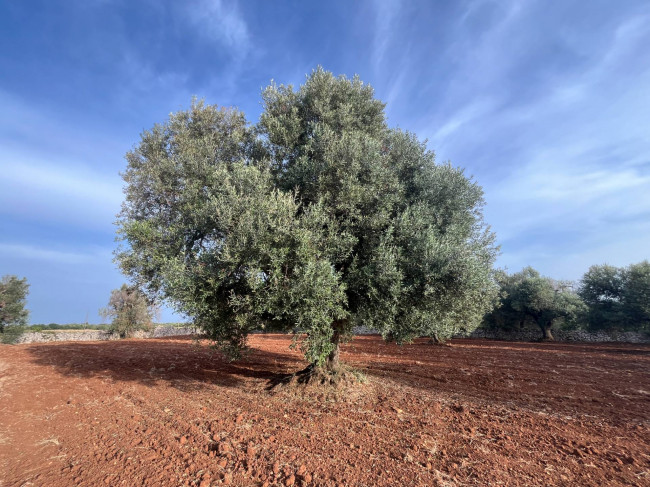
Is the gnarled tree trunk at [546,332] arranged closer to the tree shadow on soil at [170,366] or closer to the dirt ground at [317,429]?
the dirt ground at [317,429]

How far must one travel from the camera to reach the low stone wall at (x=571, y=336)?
A: 40156 mm

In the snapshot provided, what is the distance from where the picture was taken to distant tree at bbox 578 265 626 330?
35.2 meters

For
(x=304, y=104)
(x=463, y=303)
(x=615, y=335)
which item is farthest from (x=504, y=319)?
(x=304, y=104)

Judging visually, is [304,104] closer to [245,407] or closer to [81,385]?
[245,407]

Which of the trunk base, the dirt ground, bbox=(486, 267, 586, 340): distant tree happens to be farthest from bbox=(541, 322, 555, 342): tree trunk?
the trunk base

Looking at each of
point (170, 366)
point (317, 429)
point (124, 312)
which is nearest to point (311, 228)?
point (317, 429)

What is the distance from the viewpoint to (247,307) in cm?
944

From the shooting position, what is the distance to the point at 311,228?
31.0 feet

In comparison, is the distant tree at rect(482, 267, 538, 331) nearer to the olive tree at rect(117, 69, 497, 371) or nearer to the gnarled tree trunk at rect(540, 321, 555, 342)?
the gnarled tree trunk at rect(540, 321, 555, 342)

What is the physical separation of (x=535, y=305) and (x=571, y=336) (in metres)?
11.1

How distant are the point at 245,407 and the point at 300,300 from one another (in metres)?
4.18

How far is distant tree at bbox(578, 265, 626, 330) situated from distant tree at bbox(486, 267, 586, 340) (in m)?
1.21

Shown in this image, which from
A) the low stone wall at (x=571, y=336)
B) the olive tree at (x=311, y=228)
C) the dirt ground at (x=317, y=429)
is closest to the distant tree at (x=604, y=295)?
the low stone wall at (x=571, y=336)

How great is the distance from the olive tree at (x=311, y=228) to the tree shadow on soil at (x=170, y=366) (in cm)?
359
